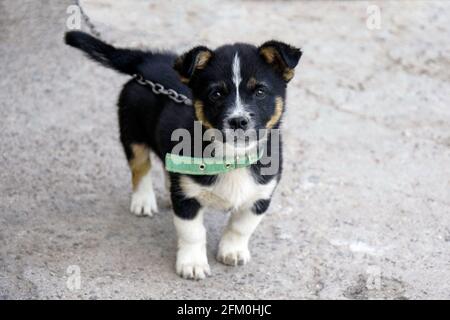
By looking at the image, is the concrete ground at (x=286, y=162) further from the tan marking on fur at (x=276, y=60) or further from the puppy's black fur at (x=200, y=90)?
the tan marking on fur at (x=276, y=60)

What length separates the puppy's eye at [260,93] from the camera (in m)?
4.17

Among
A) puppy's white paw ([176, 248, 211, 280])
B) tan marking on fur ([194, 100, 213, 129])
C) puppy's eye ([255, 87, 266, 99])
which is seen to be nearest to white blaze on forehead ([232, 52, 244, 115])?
puppy's eye ([255, 87, 266, 99])

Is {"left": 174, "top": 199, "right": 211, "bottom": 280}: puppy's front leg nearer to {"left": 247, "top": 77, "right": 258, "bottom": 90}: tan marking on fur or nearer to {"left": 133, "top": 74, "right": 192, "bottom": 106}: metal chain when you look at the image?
{"left": 133, "top": 74, "right": 192, "bottom": 106}: metal chain

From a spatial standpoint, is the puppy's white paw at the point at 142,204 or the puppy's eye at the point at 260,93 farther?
the puppy's white paw at the point at 142,204

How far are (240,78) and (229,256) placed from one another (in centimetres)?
120

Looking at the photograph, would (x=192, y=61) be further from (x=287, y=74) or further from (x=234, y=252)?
(x=234, y=252)

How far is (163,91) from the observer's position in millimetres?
4867

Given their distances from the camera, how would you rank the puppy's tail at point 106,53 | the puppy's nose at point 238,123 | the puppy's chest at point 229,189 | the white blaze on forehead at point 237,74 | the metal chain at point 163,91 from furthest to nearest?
the puppy's tail at point 106,53
the metal chain at point 163,91
the puppy's chest at point 229,189
the white blaze on forehead at point 237,74
the puppy's nose at point 238,123

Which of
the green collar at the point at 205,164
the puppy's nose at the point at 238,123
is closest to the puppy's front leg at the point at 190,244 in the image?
the green collar at the point at 205,164

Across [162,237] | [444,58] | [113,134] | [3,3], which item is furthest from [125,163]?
[444,58]

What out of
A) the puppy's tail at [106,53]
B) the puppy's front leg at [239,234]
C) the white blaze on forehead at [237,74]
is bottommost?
the puppy's front leg at [239,234]

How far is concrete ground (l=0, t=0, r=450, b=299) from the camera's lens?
4637 millimetres

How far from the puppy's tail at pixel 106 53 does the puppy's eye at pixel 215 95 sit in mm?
1114

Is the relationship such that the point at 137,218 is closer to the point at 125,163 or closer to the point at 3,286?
the point at 125,163
